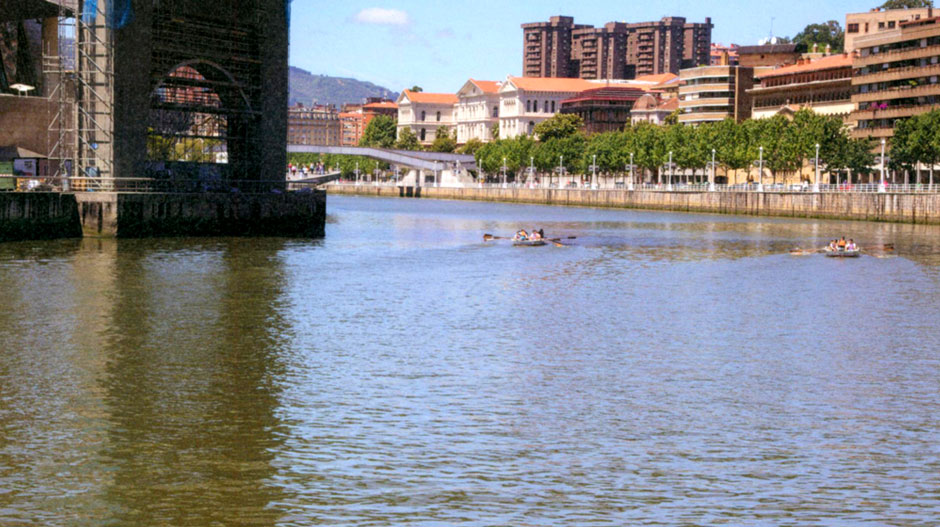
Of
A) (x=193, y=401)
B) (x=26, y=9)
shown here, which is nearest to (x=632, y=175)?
(x=26, y=9)

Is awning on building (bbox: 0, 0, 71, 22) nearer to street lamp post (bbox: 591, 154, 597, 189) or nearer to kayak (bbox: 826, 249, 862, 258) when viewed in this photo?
kayak (bbox: 826, 249, 862, 258)

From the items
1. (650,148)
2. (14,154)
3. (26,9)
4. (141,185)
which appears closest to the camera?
(141,185)

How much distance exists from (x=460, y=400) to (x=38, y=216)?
4768 centimetres

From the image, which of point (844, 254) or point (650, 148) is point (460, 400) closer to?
point (844, 254)

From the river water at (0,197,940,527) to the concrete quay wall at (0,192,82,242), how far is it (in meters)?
12.3

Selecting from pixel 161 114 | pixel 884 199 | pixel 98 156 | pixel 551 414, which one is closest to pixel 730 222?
pixel 884 199

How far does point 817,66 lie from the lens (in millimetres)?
177750

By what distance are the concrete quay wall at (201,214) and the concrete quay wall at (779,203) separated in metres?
51.0

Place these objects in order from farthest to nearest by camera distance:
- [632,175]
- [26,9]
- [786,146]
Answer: [632,175], [786,146], [26,9]

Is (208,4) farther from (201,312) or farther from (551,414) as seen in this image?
(551,414)

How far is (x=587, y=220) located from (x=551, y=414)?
97743mm

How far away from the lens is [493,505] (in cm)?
1958

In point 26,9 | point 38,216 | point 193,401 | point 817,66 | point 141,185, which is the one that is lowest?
point 193,401

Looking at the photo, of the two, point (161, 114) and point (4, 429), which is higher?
point (161, 114)
